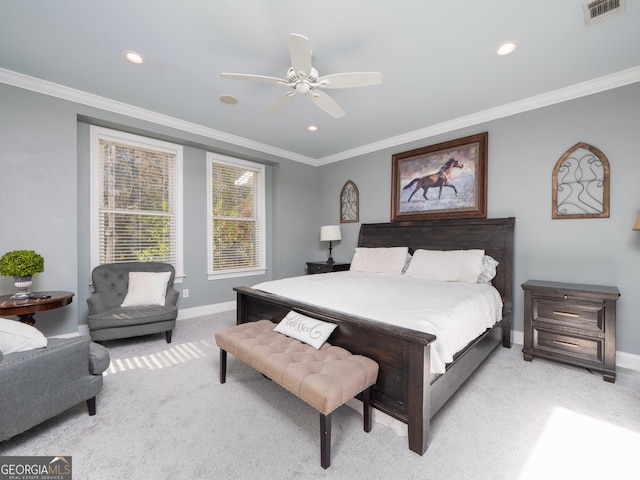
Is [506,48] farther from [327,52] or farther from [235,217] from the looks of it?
[235,217]

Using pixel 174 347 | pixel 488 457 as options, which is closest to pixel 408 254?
pixel 488 457

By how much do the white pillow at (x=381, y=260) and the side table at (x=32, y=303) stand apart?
10.9ft

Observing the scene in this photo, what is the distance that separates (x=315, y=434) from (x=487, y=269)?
252cm

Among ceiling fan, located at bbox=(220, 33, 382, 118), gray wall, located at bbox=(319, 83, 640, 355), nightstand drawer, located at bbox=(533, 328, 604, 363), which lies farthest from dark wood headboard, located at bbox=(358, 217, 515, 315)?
ceiling fan, located at bbox=(220, 33, 382, 118)

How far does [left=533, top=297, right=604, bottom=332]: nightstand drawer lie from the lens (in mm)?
2321

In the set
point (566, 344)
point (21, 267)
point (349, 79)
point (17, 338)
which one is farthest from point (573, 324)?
point (21, 267)

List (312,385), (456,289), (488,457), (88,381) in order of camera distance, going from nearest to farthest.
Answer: (312,385) → (488,457) → (88,381) → (456,289)

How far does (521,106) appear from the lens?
3070mm

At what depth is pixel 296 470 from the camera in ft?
4.56

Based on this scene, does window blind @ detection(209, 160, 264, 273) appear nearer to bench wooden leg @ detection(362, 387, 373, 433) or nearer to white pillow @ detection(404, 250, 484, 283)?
white pillow @ detection(404, 250, 484, 283)

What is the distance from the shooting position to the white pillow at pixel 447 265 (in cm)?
301

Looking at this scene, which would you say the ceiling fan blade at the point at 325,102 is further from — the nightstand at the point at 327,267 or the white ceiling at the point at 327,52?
the nightstand at the point at 327,267

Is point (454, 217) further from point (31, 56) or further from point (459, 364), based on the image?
point (31, 56)

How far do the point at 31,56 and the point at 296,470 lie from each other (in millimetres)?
3783
